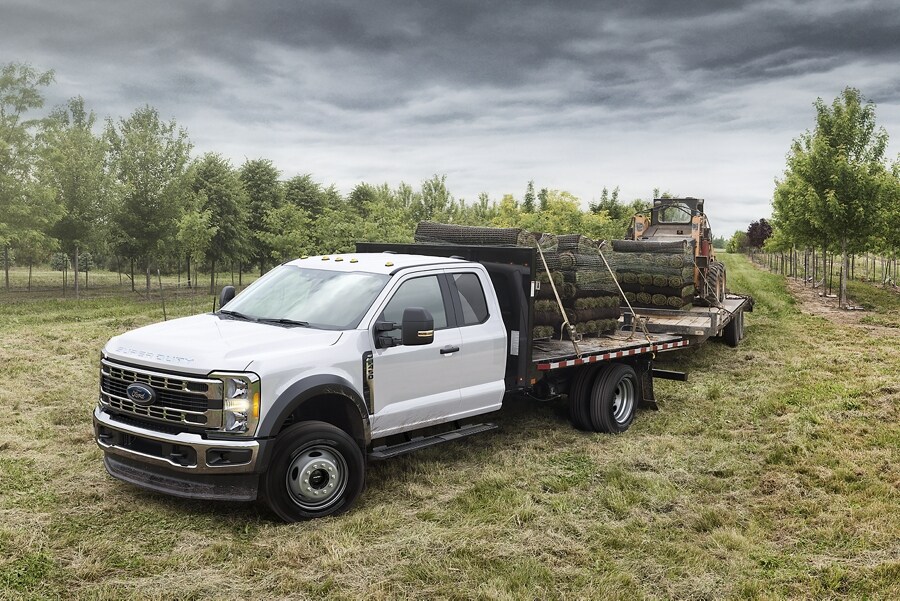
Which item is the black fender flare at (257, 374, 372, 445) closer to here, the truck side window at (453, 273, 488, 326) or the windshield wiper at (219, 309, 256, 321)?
the windshield wiper at (219, 309, 256, 321)

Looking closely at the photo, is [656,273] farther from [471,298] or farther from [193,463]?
[193,463]

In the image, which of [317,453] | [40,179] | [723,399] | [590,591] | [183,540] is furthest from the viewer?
[40,179]

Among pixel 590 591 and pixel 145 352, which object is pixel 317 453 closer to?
pixel 145 352

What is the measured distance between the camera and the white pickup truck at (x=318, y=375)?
5.25m

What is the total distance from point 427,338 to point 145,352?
2.13m

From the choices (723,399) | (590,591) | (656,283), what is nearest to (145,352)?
(590,591)

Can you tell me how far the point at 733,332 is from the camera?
14836 millimetres

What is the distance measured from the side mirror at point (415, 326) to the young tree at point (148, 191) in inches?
925

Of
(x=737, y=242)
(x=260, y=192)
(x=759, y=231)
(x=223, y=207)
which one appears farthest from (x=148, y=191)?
(x=737, y=242)

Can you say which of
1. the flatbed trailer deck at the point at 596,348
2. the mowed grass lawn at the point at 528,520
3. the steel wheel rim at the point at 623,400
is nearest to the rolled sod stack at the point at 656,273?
the flatbed trailer deck at the point at 596,348

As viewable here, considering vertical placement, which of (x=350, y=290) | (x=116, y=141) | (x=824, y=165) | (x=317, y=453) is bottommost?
(x=317, y=453)

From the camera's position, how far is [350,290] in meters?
6.41

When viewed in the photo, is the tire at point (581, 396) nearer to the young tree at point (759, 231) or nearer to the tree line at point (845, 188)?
the tree line at point (845, 188)

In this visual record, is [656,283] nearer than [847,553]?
No
